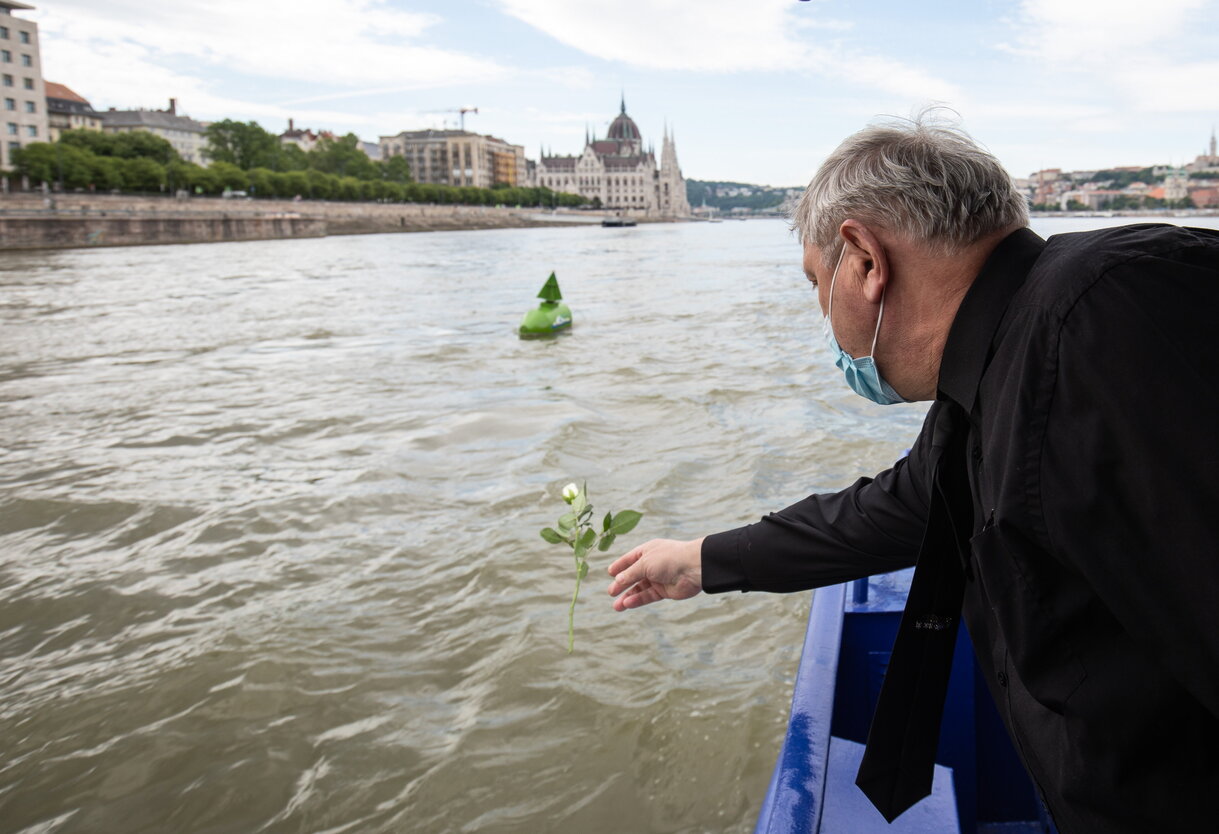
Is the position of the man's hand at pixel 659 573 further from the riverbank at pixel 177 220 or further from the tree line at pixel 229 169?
the tree line at pixel 229 169

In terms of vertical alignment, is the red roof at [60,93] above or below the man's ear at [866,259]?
above

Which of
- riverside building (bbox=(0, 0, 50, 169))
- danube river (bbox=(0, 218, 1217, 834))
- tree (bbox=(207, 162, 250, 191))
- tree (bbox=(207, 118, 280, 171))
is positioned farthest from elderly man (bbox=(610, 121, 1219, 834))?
tree (bbox=(207, 118, 280, 171))

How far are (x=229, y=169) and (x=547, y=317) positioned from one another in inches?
2826

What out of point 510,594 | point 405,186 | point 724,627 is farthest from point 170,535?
point 405,186

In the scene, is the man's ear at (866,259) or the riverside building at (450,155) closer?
the man's ear at (866,259)

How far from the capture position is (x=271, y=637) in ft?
15.1

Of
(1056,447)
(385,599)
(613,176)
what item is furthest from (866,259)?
(613,176)

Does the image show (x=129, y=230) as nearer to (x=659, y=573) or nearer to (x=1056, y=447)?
(x=659, y=573)

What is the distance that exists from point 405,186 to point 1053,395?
113078mm

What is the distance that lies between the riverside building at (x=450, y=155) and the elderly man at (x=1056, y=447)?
538ft

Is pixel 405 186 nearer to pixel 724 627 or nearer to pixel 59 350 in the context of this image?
pixel 59 350

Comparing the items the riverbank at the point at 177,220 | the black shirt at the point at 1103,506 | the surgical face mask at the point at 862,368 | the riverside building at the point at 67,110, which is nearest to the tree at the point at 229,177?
the riverbank at the point at 177,220

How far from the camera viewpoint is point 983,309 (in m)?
1.26

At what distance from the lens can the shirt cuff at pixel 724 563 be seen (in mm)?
2057
